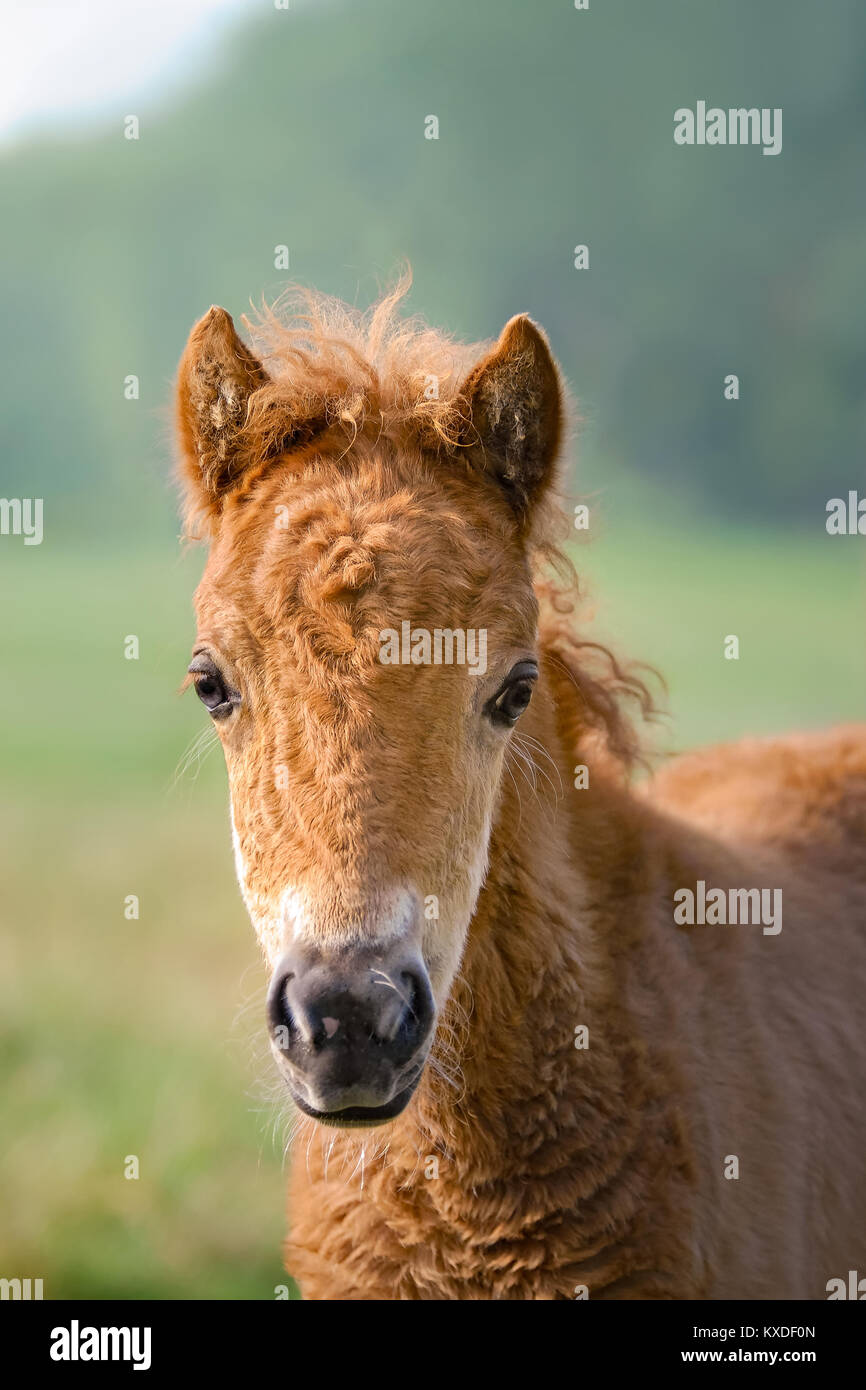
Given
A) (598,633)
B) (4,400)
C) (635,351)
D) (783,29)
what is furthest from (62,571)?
(783,29)

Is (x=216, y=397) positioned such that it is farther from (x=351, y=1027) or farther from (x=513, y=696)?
(x=351, y=1027)

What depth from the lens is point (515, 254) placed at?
254 feet

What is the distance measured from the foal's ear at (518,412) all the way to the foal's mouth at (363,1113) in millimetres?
1609

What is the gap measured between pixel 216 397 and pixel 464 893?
5.15ft

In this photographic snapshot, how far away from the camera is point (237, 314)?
35.8ft

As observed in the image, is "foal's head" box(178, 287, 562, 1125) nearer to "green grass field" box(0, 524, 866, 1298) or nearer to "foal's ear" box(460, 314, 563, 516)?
"foal's ear" box(460, 314, 563, 516)

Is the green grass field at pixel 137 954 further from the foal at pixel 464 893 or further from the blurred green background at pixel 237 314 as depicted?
the foal at pixel 464 893

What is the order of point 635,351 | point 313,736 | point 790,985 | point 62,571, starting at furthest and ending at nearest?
point 635,351 → point 62,571 → point 790,985 → point 313,736

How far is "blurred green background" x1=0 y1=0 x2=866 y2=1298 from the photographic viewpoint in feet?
25.7

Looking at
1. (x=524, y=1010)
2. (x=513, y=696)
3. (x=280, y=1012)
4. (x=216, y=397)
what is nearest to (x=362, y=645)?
(x=513, y=696)

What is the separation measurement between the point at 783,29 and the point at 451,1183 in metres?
103

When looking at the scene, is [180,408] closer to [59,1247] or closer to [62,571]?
[59,1247]

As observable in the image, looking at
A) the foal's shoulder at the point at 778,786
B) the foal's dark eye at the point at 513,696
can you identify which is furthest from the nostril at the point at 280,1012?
the foal's shoulder at the point at 778,786

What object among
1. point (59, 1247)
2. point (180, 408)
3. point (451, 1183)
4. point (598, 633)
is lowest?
point (59, 1247)
